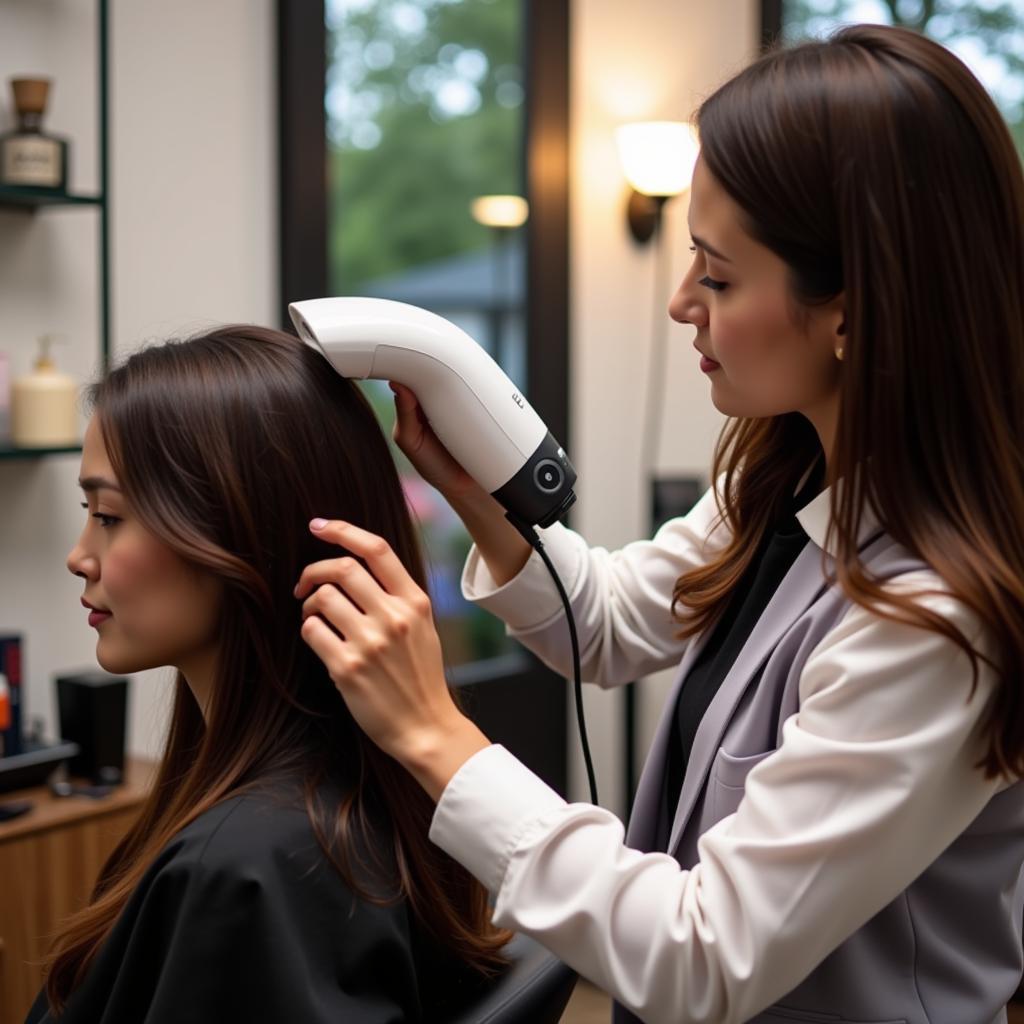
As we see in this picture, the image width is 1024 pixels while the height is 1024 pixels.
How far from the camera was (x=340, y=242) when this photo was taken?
2.82 m

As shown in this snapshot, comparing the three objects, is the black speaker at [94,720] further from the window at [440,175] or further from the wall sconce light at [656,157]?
the wall sconce light at [656,157]

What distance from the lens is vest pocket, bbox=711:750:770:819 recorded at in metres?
1.07

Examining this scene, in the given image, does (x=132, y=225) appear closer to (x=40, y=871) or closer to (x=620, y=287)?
(x=40, y=871)

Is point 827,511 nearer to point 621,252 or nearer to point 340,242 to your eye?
point 340,242

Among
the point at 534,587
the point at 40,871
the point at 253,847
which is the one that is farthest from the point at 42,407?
the point at 253,847

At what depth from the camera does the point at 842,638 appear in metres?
0.98

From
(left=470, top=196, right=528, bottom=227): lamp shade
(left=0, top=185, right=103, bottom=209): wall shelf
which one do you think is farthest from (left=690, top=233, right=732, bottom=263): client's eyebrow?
(left=470, top=196, right=528, bottom=227): lamp shade

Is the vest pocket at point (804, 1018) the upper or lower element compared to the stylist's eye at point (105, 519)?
lower

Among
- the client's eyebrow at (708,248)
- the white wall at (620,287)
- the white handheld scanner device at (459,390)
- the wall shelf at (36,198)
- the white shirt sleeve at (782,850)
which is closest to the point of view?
the white shirt sleeve at (782,850)

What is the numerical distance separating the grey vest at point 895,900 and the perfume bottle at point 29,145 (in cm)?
151

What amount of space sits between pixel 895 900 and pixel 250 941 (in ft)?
1.70

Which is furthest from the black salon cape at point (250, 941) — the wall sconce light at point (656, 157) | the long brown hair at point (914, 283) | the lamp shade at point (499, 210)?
the wall sconce light at point (656, 157)

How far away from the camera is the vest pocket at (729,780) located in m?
1.07

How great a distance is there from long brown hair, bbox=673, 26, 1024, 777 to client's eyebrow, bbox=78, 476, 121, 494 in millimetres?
611
